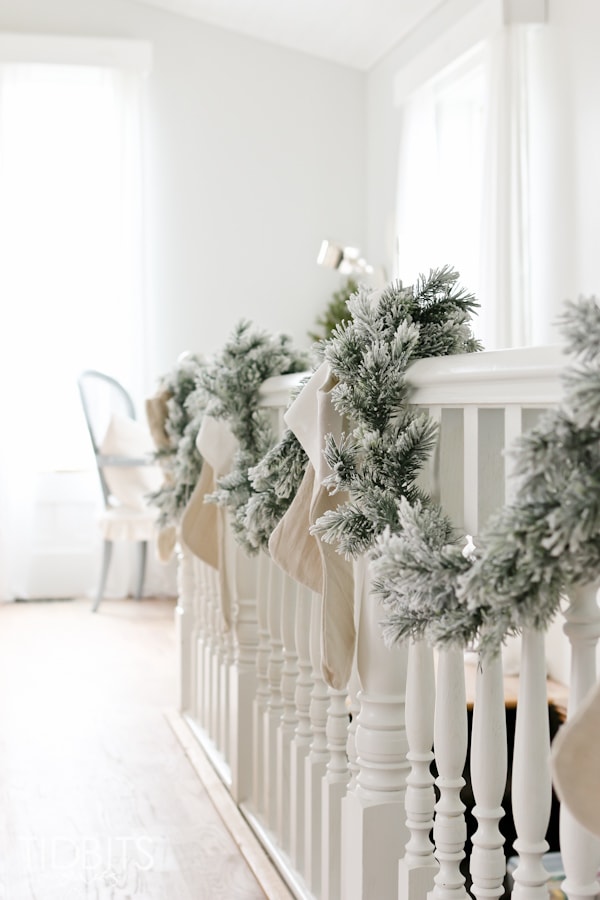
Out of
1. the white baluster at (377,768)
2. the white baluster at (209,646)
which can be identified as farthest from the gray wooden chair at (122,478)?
the white baluster at (377,768)

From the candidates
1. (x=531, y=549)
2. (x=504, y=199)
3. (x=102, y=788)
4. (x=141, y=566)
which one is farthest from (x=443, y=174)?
(x=531, y=549)

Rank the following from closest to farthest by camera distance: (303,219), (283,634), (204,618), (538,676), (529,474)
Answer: (529,474)
(538,676)
(283,634)
(204,618)
(303,219)

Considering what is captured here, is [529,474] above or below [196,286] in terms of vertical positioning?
below

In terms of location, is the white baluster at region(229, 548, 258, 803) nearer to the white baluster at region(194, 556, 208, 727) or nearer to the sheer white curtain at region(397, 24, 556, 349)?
the white baluster at region(194, 556, 208, 727)

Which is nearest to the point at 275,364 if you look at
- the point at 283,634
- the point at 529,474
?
the point at 283,634

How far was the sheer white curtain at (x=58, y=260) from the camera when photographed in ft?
16.0

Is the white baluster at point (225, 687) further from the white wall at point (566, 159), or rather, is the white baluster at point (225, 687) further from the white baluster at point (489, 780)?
the white wall at point (566, 159)

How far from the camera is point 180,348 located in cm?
519

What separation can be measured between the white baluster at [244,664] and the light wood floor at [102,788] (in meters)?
0.13

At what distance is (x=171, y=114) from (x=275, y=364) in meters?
3.54

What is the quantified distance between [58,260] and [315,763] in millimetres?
3775

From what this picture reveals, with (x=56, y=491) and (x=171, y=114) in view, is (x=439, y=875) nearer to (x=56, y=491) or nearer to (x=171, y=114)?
(x=56, y=491)

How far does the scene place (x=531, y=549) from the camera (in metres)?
0.85

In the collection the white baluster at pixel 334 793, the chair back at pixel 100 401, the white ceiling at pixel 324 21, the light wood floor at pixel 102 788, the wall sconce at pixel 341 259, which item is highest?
the white ceiling at pixel 324 21
